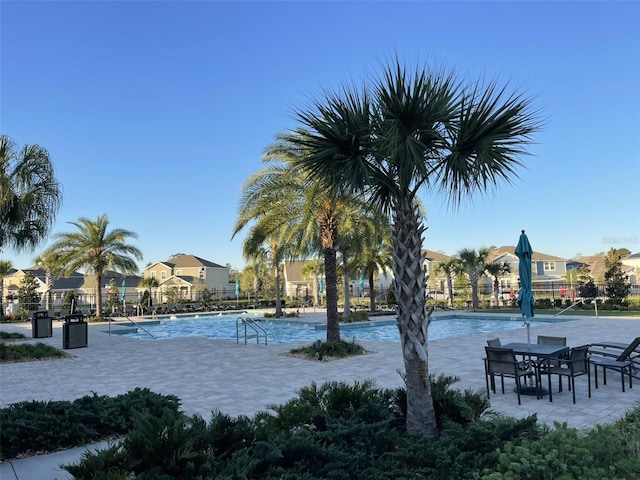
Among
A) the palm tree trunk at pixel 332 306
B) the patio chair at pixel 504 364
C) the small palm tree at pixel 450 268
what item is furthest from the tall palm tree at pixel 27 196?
the small palm tree at pixel 450 268

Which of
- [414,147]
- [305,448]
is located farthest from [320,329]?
[414,147]

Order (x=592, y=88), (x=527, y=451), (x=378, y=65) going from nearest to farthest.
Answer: (x=527, y=451), (x=378, y=65), (x=592, y=88)

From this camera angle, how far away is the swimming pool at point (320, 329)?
20.6 m

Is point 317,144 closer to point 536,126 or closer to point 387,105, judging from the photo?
point 387,105

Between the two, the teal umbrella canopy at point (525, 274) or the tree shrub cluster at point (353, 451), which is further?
the teal umbrella canopy at point (525, 274)

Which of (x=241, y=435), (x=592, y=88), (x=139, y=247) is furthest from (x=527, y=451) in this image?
(x=139, y=247)

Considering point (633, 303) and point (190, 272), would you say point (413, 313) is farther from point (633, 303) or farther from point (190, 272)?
point (190, 272)

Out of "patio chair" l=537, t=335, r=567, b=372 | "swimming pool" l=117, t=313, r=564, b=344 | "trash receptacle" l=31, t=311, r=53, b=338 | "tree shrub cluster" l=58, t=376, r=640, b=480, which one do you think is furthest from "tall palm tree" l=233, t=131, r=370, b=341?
"trash receptacle" l=31, t=311, r=53, b=338

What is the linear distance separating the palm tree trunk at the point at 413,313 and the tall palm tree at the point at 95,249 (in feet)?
88.7

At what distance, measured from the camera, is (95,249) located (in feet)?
92.0

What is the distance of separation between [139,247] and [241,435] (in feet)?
90.8

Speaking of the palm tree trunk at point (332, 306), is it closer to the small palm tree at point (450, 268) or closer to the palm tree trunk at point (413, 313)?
the palm tree trunk at point (413, 313)

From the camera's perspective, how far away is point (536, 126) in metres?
4.75

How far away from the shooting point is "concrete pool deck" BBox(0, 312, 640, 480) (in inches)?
257
